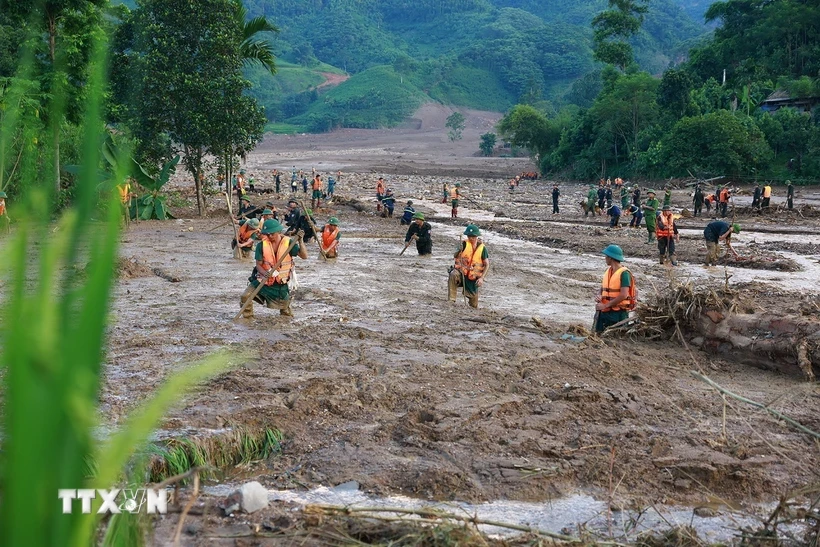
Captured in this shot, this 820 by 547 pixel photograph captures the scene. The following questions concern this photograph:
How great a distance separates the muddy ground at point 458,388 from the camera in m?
6.08

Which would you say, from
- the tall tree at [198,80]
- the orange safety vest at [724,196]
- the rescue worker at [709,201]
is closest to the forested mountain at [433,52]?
the rescue worker at [709,201]

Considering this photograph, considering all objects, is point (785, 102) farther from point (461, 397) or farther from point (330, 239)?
point (461, 397)

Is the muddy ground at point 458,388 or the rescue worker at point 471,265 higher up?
the rescue worker at point 471,265

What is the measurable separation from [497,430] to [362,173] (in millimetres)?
57127

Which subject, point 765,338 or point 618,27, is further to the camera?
point 618,27

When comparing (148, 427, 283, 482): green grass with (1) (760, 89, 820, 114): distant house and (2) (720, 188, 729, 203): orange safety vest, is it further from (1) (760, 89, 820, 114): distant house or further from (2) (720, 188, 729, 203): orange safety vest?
(1) (760, 89, 820, 114): distant house

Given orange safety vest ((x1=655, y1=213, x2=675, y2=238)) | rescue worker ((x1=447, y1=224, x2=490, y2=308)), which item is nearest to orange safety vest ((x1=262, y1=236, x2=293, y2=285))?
rescue worker ((x1=447, y1=224, x2=490, y2=308))

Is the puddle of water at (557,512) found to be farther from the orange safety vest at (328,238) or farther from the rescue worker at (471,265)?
the orange safety vest at (328,238)

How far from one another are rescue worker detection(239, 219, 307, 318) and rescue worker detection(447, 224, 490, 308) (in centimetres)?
287

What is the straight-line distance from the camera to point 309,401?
7.53 meters

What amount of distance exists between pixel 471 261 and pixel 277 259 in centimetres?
326

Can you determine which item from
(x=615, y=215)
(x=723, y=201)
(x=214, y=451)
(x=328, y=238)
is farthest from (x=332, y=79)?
(x=214, y=451)

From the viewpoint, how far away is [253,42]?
2695 cm

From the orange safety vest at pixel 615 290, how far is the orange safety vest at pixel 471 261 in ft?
8.74
